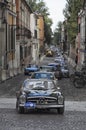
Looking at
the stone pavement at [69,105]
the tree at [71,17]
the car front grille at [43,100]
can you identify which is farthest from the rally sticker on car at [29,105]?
the tree at [71,17]

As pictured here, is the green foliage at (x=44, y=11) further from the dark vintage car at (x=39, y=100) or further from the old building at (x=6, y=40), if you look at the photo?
the dark vintage car at (x=39, y=100)

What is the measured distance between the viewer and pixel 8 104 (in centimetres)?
2439

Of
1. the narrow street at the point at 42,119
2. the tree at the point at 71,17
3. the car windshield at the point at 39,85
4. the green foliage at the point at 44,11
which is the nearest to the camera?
the narrow street at the point at 42,119

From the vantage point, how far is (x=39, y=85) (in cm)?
2111

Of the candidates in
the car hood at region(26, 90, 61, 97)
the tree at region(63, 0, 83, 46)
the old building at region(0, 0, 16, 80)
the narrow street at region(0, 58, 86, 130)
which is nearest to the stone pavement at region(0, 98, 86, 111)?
the narrow street at region(0, 58, 86, 130)

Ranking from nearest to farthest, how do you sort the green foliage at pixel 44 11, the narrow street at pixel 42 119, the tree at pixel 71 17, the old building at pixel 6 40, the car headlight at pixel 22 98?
the narrow street at pixel 42 119 → the car headlight at pixel 22 98 → the old building at pixel 6 40 → the tree at pixel 71 17 → the green foliage at pixel 44 11

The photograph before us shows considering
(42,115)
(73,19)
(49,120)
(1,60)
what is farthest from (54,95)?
(73,19)

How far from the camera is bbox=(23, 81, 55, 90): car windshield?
20844 mm

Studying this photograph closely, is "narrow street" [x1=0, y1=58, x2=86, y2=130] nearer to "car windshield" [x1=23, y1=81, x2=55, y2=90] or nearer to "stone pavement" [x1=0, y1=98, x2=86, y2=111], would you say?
"stone pavement" [x1=0, y1=98, x2=86, y2=111]

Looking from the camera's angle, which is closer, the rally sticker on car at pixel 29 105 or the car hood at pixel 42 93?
the rally sticker on car at pixel 29 105

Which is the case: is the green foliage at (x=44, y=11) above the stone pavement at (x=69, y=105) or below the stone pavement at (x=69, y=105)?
above

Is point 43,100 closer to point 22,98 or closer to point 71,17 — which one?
point 22,98

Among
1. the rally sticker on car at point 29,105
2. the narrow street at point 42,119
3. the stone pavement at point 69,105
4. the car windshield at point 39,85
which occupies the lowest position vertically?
the stone pavement at point 69,105

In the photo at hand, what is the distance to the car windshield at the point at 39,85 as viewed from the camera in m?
20.8
